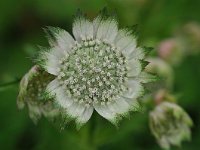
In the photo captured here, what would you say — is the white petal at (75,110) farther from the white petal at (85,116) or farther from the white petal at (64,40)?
the white petal at (64,40)

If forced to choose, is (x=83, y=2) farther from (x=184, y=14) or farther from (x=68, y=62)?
(x=68, y=62)

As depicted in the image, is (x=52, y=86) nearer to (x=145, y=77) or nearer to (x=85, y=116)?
(x=85, y=116)

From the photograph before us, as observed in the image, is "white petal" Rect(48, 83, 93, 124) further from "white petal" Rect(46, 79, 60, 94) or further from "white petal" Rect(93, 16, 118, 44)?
"white petal" Rect(93, 16, 118, 44)

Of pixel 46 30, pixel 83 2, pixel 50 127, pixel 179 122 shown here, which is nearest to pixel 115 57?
pixel 46 30

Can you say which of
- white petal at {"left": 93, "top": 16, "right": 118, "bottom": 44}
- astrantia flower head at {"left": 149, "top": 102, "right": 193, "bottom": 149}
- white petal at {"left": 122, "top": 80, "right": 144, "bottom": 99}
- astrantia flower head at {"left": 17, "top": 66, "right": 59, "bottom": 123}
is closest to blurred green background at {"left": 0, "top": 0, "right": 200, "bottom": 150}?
astrantia flower head at {"left": 149, "top": 102, "right": 193, "bottom": 149}

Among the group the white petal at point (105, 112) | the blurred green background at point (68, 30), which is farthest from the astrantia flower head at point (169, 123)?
the white petal at point (105, 112)

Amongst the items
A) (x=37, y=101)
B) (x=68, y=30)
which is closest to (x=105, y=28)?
(x=37, y=101)
